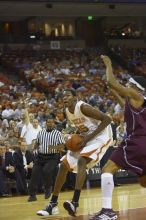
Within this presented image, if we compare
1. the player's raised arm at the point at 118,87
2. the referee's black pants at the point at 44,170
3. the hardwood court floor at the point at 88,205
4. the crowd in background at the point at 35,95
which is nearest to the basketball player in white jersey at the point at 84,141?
the hardwood court floor at the point at 88,205

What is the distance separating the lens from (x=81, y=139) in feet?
25.0

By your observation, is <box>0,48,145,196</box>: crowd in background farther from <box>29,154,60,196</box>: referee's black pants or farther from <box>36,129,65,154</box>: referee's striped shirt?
<box>29,154,60,196</box>: referee's black pants

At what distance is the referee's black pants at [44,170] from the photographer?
1044cm

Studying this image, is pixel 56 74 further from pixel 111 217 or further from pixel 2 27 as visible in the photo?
pixel 111 217

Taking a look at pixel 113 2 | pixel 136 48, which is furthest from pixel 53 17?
pixel 113 2

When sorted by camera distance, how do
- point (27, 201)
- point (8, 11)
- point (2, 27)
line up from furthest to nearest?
point (2, 27)
point (8, 11)
point (27, 201)

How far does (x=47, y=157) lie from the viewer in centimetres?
1069

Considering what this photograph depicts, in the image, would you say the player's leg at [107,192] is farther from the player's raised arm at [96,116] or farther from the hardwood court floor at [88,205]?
the player's raised arm at [96,116]

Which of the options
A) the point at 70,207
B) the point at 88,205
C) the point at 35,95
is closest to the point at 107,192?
the point at 70,207

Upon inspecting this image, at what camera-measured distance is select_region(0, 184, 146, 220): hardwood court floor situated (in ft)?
25.5

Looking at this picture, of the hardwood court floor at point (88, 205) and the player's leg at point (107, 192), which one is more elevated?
the player's leg at point (107, 192)

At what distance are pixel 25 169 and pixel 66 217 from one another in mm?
4552

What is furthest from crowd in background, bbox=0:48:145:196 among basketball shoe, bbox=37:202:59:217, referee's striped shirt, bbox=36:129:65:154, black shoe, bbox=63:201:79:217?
black shoe, bbox=63:201:79:217

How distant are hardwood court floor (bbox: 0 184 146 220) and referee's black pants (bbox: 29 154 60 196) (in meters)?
0.30
